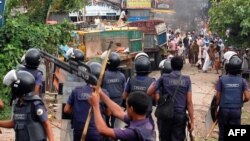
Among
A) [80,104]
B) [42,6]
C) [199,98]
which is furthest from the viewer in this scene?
[199,98]

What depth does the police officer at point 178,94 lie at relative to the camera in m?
7.66

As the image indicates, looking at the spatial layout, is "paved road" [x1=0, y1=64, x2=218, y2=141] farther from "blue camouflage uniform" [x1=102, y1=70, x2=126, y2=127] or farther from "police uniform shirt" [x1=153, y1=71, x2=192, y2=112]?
"police uniform shirt" [x1=153, y1=71, x2=192, y2=112]

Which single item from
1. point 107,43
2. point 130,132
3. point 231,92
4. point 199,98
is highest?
point 130,132

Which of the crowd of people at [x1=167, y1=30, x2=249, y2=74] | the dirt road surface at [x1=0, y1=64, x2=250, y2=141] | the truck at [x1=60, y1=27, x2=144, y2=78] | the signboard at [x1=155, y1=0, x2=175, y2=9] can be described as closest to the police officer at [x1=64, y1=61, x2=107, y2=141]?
the dirt road surface at [x1=0, y1=64, x2=250, y2=141]

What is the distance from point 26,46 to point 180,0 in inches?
1470

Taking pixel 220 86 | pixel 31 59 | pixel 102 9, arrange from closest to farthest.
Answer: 1. pixel 31 59
2. pixel 220 86
3. pixel 102 9

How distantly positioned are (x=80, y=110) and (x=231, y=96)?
2666mm

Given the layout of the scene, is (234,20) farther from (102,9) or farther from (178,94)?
(102,9)

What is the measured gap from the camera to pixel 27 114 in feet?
17.8

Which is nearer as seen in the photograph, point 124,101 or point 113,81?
point 124,101

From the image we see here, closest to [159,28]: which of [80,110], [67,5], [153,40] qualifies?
[153,40]

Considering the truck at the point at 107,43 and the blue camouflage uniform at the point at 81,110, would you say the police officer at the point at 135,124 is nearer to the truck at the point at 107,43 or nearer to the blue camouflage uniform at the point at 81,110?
the blue camouflage uniform at the point at 81,110

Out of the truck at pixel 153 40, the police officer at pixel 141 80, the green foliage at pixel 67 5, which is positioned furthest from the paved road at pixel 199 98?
the green foliage at pixel 67 5

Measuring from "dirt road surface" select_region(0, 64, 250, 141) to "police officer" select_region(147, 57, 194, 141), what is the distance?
2526mm
